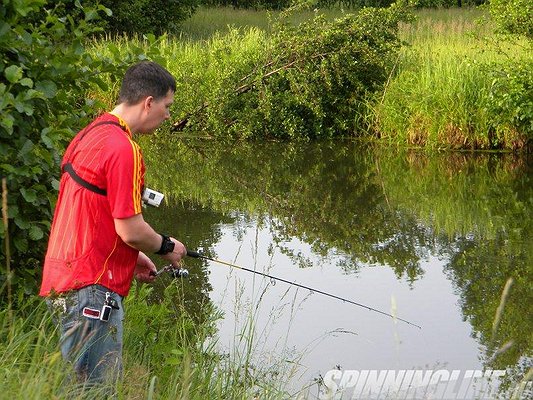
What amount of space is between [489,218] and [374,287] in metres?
3.20

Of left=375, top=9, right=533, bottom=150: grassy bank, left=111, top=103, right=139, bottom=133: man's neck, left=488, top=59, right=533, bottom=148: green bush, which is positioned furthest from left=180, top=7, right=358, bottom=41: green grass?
left=111, top=103, right=139, bottom=133: man's neck

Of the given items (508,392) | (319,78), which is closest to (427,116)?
(319,78)

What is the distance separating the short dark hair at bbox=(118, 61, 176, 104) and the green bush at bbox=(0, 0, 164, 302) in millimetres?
884

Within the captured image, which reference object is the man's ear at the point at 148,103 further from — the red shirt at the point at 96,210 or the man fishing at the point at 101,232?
the red shirt at the point at 96,210

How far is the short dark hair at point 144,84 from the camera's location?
15.4 feet

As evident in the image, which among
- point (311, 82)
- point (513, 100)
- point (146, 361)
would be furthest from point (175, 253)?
point (311, 82)

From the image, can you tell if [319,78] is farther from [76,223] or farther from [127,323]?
[76,223]

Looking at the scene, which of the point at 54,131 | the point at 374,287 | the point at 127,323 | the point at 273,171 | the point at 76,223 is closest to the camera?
the point at 76,223

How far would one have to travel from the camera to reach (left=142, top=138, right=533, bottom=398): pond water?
7.08 m

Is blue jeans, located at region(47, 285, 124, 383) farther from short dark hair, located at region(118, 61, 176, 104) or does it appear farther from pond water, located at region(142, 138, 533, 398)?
pond water, located at region(142, 138, 533, 398)

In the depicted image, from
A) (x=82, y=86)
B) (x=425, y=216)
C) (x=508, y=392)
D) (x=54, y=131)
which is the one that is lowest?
(x=508, y=392)

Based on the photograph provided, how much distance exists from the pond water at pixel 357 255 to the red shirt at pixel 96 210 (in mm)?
1073

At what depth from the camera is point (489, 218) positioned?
38.7 feet

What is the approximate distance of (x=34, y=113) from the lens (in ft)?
19.2
